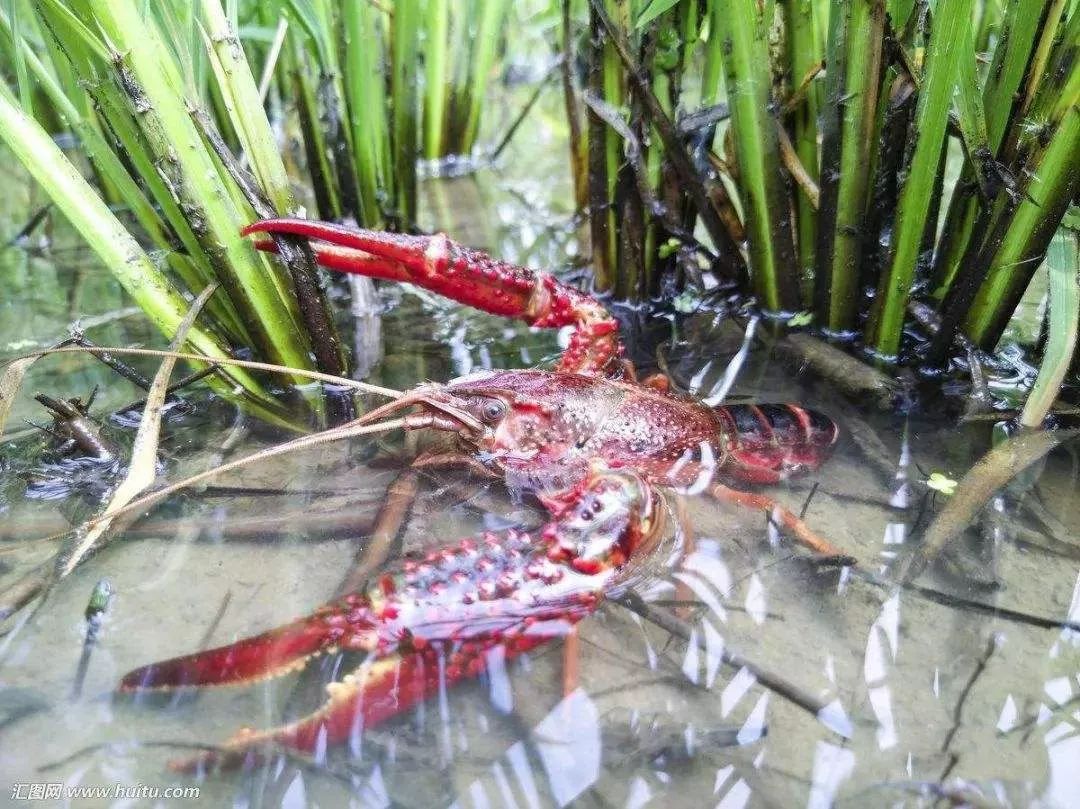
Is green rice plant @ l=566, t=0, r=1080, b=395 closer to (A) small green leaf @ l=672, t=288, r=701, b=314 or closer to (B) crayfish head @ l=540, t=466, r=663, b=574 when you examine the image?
(A) small green leaf @ l=672, t=288, r=701, b=314

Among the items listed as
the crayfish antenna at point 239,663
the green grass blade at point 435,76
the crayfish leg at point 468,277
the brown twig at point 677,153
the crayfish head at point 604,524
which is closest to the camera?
the crayfish antenna at point 239,663

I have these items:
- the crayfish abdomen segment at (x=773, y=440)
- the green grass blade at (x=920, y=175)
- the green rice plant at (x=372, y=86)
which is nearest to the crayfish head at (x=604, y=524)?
the crayfish abdomen segment at (x=773, y=440)

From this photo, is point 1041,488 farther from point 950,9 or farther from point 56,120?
point 56,120

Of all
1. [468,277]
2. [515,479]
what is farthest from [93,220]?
[515,479]

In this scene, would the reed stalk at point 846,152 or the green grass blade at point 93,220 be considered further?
the reed stalk at point 846,152

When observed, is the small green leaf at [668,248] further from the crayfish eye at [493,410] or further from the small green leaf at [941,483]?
the small green leaf at [941,483]

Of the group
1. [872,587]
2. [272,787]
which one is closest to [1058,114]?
[872,587]

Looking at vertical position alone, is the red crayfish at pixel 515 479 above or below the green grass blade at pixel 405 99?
below
